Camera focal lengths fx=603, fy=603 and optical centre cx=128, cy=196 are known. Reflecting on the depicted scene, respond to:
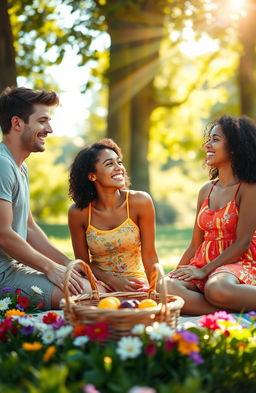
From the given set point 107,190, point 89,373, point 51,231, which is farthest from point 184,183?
point 89,373

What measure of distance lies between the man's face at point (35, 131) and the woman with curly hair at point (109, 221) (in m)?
0.40

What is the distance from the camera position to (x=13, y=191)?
497 centimetres

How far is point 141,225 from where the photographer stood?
526 cm

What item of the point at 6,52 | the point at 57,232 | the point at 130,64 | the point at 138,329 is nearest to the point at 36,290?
the point at 138,329

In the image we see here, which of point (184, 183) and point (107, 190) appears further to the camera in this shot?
point (184, 183)

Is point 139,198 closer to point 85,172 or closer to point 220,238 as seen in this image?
point 85,172

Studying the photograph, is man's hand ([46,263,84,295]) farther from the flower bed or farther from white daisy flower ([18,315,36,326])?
the flower bed

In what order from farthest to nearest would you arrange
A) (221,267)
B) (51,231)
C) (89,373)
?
(51,231) < (221,267) < (89,373)

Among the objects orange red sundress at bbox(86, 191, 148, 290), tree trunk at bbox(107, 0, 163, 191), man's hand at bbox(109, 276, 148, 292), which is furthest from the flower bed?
tree trunk at bbox(107, 0, 163, 191)

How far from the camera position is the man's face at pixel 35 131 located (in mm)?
5113

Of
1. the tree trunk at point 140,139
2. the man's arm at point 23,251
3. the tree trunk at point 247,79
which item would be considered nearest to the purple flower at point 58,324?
the man's arm at point 23,251

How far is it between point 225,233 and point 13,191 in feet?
5.95

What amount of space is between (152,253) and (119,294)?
3.44 feet

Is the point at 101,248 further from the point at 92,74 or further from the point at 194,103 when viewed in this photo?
the point at 194,103
